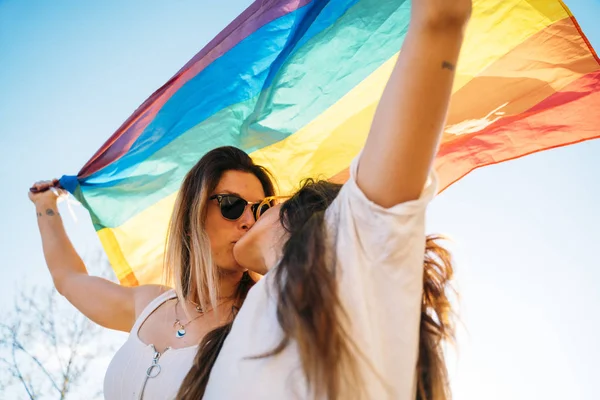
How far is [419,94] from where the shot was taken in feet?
3.38

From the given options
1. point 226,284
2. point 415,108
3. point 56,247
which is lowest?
point 415,108

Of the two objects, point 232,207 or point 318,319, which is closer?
point 318,319

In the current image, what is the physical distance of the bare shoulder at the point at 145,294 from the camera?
2.79 m

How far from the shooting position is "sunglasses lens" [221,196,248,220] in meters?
2.73

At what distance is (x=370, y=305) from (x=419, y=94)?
0.48 meters

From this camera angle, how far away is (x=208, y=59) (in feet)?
11.5

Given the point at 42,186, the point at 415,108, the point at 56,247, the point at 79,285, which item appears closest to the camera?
the point at 415,108

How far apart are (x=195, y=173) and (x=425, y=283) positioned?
1742mm

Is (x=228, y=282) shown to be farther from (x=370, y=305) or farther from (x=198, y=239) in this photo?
(x=370, y=305)

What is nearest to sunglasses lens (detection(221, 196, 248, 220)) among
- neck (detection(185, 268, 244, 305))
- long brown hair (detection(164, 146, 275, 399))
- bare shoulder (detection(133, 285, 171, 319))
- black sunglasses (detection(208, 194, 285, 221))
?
black sunglasses (detection(208, 194, 285, 221))

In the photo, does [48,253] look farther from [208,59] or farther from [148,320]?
[208,59]

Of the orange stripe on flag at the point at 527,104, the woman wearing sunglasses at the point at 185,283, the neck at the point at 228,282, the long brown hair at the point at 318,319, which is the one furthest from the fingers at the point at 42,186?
the long brown hair at the point at 318,319

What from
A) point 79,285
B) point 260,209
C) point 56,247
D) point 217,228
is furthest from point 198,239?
point 56,247

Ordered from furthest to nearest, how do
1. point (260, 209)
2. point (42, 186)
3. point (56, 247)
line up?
point (42, 186) → point (56, 247) → point (260, 209)
